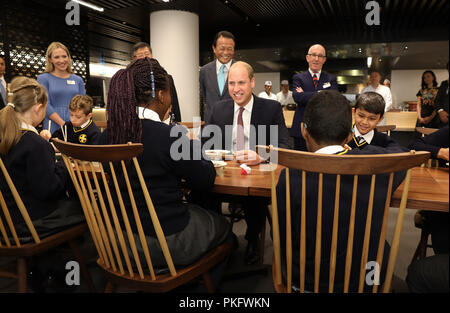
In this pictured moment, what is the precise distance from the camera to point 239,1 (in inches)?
248

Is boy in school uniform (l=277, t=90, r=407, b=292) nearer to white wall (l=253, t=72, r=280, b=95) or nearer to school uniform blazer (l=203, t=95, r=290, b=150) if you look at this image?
school uniform blazer (l=203, t=95, r=290, b=150)

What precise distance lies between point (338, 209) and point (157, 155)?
26.4 inches

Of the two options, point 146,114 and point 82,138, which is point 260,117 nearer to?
point 146,114

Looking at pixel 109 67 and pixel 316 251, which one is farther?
pixel 109 67

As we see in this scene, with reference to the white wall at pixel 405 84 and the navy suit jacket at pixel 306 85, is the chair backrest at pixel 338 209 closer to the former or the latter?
the navy suit jacket at pixel 306 85

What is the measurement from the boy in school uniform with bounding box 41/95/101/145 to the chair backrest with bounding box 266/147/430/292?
6.33ft

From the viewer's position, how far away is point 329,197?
3.57ft

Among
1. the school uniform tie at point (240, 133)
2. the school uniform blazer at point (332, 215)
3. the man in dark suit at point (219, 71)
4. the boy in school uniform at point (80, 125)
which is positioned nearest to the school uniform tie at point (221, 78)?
the man in dark suit at point (219, 71)

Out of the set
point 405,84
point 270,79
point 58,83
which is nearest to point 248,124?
point 58,83

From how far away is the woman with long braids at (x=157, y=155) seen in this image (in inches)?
50.7


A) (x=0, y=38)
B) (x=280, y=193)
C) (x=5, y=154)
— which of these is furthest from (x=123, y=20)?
(x=280, y=193)

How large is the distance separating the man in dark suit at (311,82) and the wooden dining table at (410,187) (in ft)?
5.48

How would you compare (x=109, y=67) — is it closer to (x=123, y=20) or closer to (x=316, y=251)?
(x=123, y=20)
